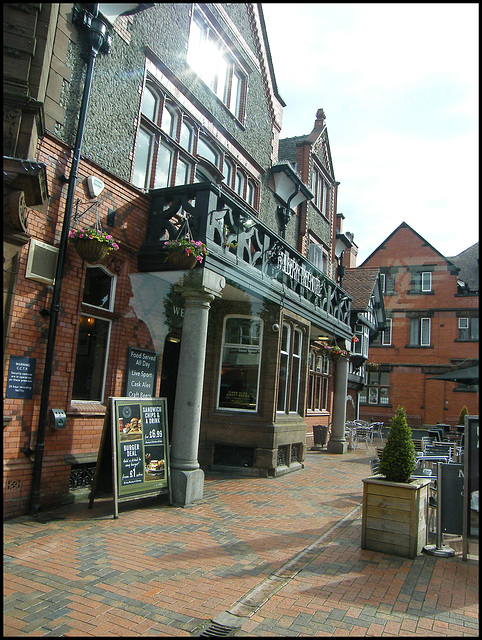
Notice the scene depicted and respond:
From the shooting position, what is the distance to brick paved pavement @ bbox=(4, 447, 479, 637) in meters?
3.86

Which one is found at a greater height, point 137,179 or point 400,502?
point 137,179

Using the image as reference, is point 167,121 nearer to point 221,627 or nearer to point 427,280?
point 427,280

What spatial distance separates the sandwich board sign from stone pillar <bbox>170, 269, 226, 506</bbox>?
0.73 feet

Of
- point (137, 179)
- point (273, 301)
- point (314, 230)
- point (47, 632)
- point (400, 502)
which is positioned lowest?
point (47, 632)

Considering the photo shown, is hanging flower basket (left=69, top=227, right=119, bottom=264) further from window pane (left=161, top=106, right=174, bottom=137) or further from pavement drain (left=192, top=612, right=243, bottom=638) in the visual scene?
pavement drain (left=192, top=612, right=243, bottom=638)

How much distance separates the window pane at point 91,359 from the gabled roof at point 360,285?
659 inches

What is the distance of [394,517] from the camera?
594cm

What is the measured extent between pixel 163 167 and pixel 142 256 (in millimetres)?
2273

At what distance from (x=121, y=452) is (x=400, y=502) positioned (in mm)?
3584

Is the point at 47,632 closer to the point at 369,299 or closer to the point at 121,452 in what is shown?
the point at 121,452

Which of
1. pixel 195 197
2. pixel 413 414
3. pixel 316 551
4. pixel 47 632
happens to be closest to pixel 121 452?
pixel 316 551

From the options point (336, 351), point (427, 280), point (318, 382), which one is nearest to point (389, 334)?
point (318, 382)

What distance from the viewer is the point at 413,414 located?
16219 millimetres

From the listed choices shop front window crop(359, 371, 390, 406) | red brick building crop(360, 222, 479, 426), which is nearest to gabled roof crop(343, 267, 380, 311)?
red brick building crop(360, 222, 479, 426)
